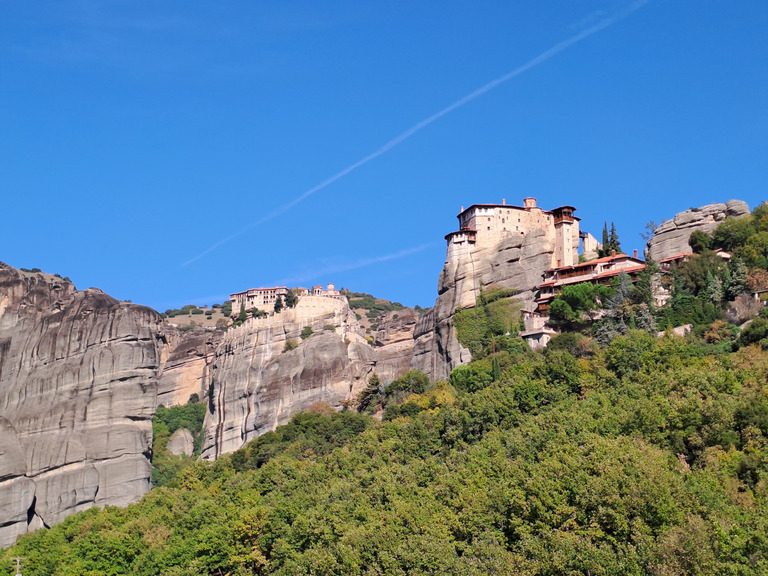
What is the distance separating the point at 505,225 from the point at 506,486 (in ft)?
152

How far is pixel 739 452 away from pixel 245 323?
270ft

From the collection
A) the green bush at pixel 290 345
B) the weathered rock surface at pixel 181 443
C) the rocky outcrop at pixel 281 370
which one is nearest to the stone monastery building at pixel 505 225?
the rocky outcrop at pixel 281 370

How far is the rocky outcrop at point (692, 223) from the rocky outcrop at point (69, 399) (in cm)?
5323

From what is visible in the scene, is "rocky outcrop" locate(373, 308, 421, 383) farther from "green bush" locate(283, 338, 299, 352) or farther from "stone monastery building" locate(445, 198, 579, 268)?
"stone monastery building" locate(445, 198, 579, 268)

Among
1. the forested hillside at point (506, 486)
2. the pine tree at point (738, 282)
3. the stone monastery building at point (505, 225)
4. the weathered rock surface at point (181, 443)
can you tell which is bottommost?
the forested hillside at point (506, 486)

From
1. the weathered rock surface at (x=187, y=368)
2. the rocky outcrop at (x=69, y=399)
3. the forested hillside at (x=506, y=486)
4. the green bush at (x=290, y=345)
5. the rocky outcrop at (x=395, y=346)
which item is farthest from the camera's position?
the weathered rock surface at (x=187, y=368)

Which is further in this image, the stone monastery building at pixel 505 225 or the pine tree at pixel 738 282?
the stone monastery building at pixel 505 225

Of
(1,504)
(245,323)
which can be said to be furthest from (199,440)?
(1,504)

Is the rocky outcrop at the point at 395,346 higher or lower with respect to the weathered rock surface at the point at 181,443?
higher

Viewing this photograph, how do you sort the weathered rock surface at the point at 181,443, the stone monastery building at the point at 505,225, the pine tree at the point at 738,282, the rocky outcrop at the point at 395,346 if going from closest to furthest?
the pine tree at the point at 738,282 → the stone monastery building at the point at 505,225 → the rocky outcrop at the point at 395,346 → the weathered rock surface at the point at 181,443

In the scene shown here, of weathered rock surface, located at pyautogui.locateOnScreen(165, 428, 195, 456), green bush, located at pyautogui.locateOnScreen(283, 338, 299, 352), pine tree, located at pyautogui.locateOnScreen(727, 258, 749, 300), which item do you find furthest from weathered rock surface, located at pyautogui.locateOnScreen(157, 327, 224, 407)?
pine tree, located at pyautogui.locateOnScreen(727, 258, 749, 300)

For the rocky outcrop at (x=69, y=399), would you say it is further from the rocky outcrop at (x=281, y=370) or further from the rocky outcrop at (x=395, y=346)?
the rocky outcrop at (x=395, y=346)

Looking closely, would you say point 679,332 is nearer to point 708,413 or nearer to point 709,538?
point 708,413

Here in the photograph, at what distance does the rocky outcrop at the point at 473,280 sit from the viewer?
295 feet
